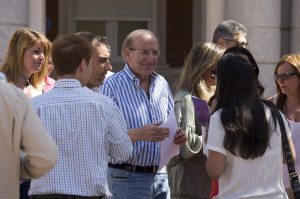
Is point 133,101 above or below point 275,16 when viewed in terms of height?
below

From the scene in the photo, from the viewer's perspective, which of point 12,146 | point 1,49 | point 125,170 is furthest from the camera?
point 1,49

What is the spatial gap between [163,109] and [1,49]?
379 centimetres

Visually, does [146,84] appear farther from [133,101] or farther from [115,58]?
[115,58]

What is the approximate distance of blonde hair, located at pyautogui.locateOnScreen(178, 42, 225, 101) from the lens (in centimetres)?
478

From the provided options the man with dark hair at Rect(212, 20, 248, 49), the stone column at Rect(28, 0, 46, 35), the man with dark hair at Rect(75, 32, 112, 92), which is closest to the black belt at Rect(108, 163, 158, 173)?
the man with dark hair at Rect(75, 32, 112, 92)

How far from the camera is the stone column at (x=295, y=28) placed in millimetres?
9125

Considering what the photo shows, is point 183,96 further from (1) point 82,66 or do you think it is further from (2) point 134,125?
(1) point 82,66

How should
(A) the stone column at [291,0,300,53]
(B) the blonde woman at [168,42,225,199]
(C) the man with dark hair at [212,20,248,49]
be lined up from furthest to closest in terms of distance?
(A) the stone column at [291,0,300,53] → (C) the man with dark hair at [212,20,248,49] → (B) the blonde woman at [168,42,225,199]

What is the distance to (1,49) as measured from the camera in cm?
788

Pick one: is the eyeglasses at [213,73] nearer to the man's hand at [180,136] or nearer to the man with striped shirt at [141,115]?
the man with striped shirt at [141,115]

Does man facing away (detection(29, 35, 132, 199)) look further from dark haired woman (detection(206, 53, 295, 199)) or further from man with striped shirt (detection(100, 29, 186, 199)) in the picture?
man with striped shirt (detection(100, 29, 186, 199))

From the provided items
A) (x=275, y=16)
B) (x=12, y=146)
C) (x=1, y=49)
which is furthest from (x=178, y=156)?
(x=275, y=16)

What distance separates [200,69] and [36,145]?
6.56ft

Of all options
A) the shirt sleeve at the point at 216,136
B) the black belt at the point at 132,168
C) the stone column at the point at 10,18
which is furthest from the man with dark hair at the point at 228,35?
the stone column at the point at 10,18
